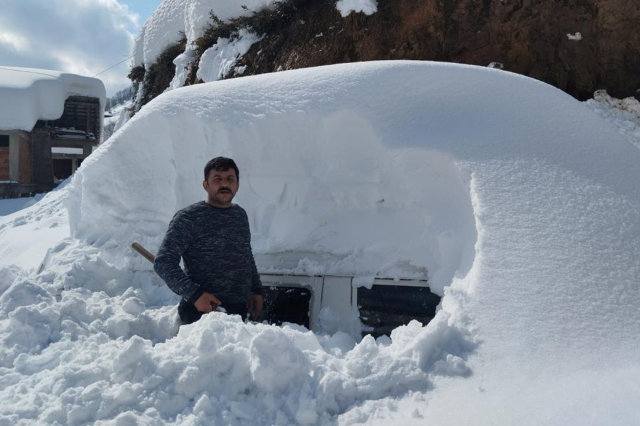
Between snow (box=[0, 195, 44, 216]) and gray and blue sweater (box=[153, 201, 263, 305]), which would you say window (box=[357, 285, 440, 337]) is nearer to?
gray and blue sweater (box=[153, 201, 263, 305])

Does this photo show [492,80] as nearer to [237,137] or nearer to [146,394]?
[237,137]

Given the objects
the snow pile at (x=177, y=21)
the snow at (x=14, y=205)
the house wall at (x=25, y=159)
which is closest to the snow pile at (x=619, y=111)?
the snow pile at (x=177, y=21)

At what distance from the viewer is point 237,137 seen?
4.07 metres

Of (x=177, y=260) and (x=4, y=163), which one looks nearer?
(x=177, y=260)

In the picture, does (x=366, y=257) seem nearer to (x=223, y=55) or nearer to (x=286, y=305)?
(x=286, y=305)

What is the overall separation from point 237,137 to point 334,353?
7.16 ft

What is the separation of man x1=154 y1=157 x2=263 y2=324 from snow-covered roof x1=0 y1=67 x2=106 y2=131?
14.4m

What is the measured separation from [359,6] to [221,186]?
6.15m

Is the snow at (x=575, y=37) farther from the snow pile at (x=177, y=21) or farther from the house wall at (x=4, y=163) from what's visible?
the house wall at (x=4, y=163)

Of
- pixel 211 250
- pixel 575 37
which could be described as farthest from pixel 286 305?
pixel 575 37

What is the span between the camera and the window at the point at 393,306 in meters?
3.44

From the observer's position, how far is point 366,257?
3.74m

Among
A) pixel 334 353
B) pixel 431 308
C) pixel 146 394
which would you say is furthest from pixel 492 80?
pixel 146 394

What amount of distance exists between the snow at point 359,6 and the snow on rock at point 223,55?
2.05m
